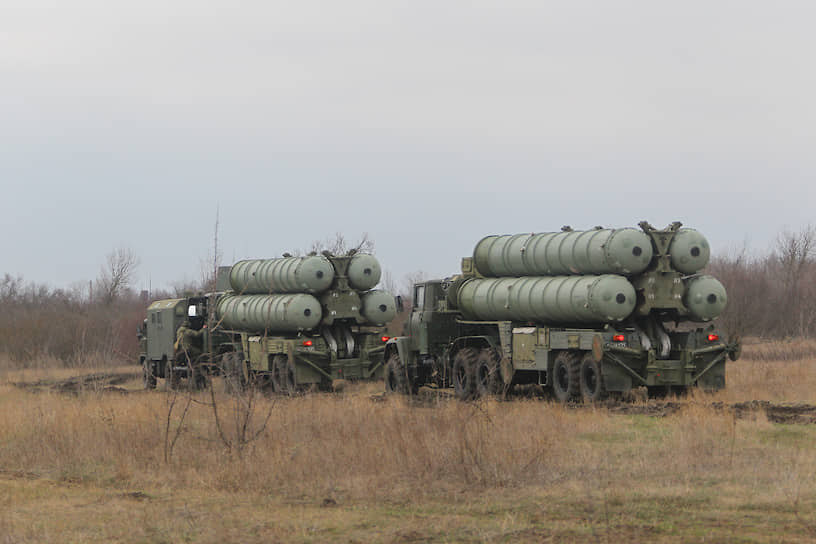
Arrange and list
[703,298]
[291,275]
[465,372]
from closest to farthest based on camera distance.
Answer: [703,298]
[465,372]
[291,275]

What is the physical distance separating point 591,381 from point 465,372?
4.12 meters

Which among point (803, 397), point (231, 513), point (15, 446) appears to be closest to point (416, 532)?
point (231, 513)

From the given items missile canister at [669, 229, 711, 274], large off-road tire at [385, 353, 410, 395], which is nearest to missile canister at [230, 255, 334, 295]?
large off-road tire at [385, 353, 410, 395]

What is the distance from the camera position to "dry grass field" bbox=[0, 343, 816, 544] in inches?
398

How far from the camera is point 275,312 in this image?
27.8 meters

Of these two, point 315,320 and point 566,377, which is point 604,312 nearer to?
point 566,377

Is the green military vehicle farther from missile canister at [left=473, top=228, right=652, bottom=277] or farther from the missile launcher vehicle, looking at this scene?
missile canister at [left=473, top=228, right=652, bottom=277]

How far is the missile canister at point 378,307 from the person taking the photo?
1104 inches

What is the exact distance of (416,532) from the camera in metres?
9.95

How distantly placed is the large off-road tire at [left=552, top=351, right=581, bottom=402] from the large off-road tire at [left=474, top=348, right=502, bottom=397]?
1.53m

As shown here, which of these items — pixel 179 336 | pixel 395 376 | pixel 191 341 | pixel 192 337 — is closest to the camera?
pixel 395 376

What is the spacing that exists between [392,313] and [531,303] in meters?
6.58

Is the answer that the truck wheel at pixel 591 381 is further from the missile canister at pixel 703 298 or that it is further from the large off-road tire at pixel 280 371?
the large off-road tire at pixel 280 371

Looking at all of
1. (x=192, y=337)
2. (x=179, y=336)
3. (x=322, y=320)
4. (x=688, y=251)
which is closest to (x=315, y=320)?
(x=322, y=320)
